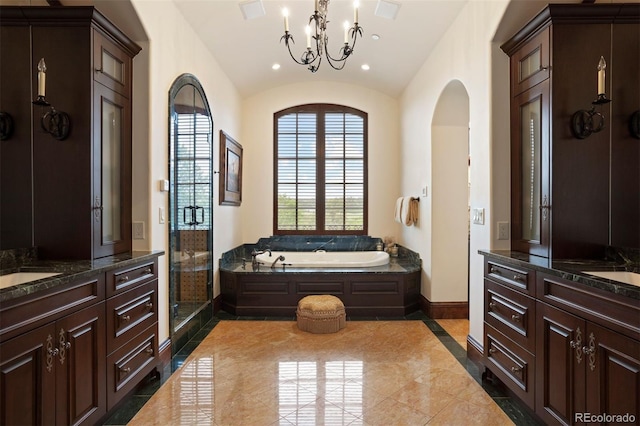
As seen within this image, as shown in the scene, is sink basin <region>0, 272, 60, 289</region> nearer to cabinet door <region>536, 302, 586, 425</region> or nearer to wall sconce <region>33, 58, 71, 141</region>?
wall sconce <region>33, 58, 71, 141</region>

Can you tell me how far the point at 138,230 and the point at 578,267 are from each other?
2770 mm

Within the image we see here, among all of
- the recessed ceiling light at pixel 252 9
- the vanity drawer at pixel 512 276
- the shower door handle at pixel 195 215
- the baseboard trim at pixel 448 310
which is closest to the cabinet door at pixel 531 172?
the vanity drawer at pixel 512 276

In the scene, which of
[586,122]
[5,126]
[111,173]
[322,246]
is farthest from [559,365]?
[322,246]

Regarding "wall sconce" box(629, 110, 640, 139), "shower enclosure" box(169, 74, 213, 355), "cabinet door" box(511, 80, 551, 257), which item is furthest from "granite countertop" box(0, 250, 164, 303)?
"wall sconce" box(629, 110, 640, 139)

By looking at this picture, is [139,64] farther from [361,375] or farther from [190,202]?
[361,375]

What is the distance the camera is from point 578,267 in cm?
181

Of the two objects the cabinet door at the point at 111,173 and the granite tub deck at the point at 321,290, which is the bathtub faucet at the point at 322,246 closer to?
the granite tub deck at the point at 321,290

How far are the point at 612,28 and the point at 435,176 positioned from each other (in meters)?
1.92

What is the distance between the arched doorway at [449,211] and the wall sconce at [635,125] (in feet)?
5.80

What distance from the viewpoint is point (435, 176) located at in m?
3.87

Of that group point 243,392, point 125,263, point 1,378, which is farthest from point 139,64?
point 243,392

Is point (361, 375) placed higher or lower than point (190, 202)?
lower

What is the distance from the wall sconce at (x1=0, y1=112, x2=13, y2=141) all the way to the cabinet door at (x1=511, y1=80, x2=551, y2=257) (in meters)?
3.24

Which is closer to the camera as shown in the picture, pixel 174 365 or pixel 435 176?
pixel 174 365
